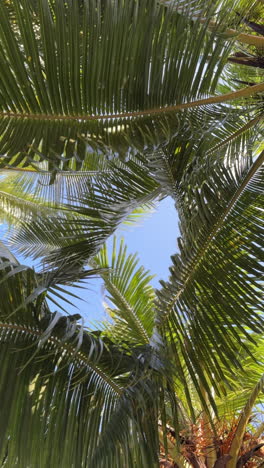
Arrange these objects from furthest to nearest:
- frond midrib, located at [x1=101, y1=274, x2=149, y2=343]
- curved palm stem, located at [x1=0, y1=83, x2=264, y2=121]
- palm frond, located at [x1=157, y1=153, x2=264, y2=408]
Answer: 1. frond midrib, located at [x1=101, y1=274, x2=149, y2=343]
2. palm frond, located at [x1=157, y1=153, x2=264, y2=408]
3. curved palm stem, located at [x1=0, y1=83, x2=264, y2=121]

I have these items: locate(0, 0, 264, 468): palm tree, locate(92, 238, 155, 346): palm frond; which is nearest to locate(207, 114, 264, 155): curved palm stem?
locate(0, 0, 264, 468): palm tree

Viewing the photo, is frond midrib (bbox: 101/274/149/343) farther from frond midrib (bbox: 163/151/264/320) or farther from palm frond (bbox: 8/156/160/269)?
frond midrib (bbox: 163/151/264/320)

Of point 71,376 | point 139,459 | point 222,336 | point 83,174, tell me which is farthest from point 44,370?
point 83,174

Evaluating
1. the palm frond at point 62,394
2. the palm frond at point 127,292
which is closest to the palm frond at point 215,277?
the palm frond at point 62,394

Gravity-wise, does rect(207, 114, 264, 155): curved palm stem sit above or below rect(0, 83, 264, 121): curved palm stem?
above

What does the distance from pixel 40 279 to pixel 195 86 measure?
861 millimetres

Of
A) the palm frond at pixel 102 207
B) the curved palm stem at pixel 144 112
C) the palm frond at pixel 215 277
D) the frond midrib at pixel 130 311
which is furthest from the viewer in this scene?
the frond midrib at pixel 130 311

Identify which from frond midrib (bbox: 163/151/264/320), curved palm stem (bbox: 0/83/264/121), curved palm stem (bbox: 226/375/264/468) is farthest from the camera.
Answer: curved palm stem (bbox: 226/375/264/468)

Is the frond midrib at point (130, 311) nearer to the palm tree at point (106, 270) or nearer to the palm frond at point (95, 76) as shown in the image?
the palm tree at point (106, 270)

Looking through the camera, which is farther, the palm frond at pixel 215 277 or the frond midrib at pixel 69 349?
the palm frond at pixel 215 277

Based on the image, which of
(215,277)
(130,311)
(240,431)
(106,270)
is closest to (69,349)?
(106,270)

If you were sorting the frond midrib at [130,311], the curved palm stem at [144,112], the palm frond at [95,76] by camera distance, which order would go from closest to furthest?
the palm frond at [95,76], the curved palm stem at [144,112], the frond midrib at [130,311]

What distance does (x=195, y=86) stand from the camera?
1.97 meters

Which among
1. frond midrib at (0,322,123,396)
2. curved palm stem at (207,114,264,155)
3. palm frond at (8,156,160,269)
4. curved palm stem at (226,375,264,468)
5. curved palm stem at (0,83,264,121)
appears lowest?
curved palm stem at (226,375,264,468)
